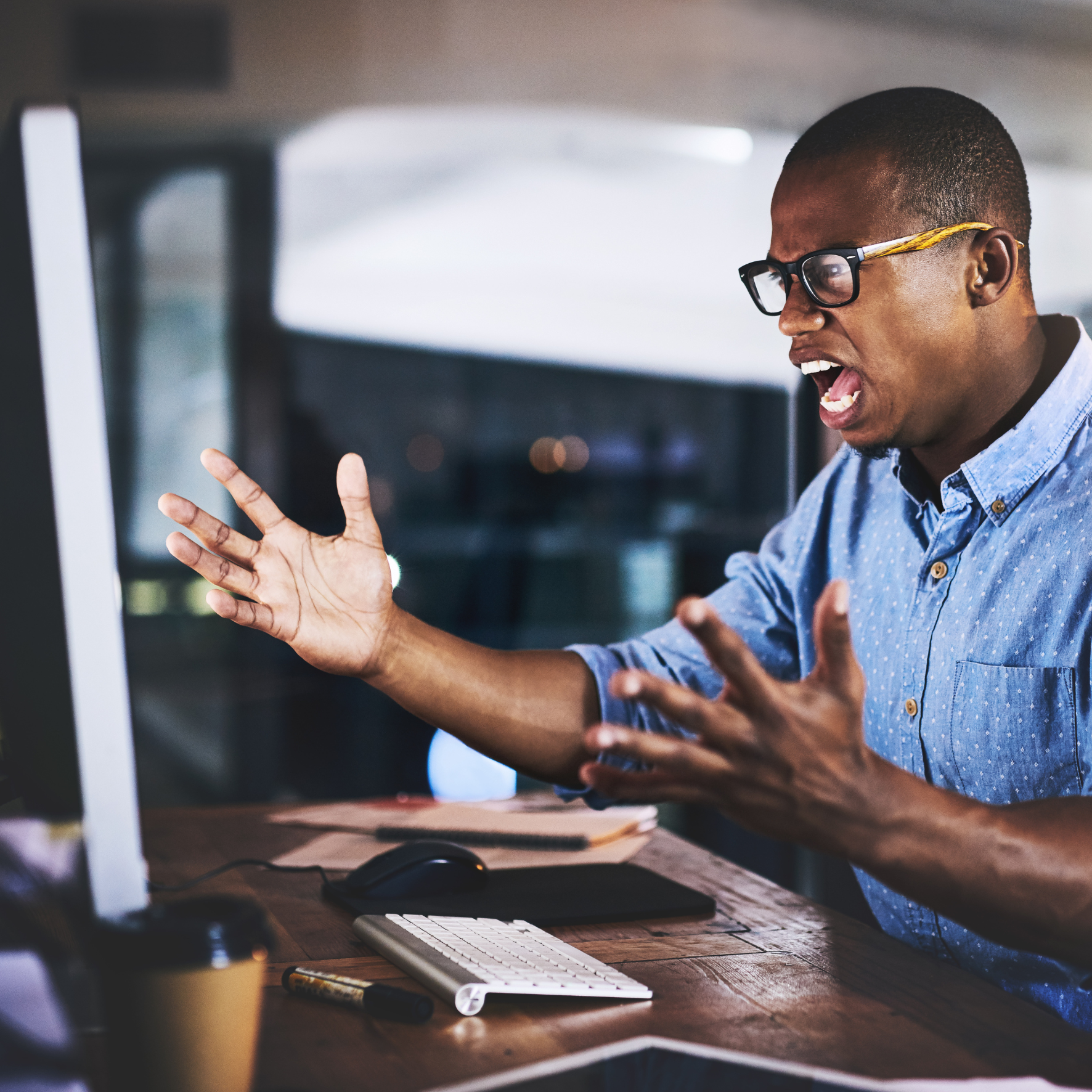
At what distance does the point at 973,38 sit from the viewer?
426cm

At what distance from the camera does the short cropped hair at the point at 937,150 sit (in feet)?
4.24

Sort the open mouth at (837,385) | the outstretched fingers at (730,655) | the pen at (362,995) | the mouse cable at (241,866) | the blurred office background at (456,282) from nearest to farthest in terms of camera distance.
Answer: the outstretched fingers at (730,655) < the pen at (362,995) < the mouse cable at (241,866) < the open mouth at (837,385) < the blurred office background at (456,282)

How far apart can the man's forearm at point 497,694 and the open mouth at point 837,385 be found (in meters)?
0.46

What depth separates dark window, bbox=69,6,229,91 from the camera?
137 inches

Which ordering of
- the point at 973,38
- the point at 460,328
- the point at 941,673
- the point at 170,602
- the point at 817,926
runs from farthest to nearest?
the point at 973,38 < the point at 460,328 < the point at 170,602 < the point at 941,673 < the point at 817,926

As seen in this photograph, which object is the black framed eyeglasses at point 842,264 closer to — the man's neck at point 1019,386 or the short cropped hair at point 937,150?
the short cropped hair at point 937,150

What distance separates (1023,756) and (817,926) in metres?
0.31

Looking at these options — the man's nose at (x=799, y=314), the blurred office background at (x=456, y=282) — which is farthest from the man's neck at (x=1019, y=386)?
the blurred office background at (x=456, y=282)

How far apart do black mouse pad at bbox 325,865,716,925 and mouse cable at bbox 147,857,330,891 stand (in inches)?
4.5

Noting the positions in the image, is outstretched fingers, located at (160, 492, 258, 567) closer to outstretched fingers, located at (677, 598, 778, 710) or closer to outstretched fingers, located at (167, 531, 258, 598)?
outstretched fingers, located at (167, 531, 258, 598)

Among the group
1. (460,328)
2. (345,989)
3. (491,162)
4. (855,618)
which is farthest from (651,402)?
(345,989)

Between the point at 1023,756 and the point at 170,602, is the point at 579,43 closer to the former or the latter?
the point at 170,602

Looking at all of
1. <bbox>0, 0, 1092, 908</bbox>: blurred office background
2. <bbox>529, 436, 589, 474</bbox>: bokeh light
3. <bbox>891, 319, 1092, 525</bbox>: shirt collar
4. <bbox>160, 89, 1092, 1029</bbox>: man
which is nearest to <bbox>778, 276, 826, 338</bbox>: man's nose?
<bbox>160, 89, 1092, 1029</bbox>: man

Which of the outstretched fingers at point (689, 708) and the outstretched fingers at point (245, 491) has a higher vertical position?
the outstretched fingers at point (245, 491)
